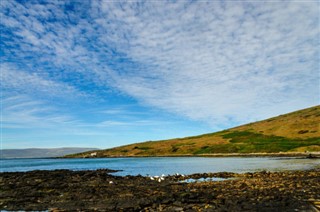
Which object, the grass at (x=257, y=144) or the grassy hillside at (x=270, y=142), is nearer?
the grass at (x=257, y=144)

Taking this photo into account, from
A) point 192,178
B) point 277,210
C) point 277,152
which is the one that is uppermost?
point 277,152

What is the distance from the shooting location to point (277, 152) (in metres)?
135

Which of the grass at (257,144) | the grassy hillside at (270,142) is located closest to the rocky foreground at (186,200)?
the grassy hillside at (270,142)

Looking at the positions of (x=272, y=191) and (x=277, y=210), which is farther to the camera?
(x=272, y=191)

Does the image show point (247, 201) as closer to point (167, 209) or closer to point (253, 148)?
point (167, 209)

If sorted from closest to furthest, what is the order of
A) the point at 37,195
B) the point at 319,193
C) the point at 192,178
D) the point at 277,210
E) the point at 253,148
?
the point at 277,210 < the point at 319,193 < the point at 37,195 < the point at 192,178 < the point at 253,148

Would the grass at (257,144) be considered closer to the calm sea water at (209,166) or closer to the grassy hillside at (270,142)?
the grassy hillside at (270,142)

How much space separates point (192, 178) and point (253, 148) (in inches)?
4268

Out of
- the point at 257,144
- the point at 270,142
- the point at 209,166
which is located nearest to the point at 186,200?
the point at 209,166

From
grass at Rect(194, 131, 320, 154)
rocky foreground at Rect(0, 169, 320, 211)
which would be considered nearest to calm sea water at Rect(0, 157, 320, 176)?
rocky foreground at Rect(0, 169, 320, 211)

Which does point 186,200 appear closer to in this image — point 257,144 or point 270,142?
point 257,144

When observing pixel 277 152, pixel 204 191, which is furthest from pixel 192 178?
pixel 277 152

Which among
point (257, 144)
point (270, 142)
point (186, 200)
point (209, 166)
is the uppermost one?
point (270, 142)

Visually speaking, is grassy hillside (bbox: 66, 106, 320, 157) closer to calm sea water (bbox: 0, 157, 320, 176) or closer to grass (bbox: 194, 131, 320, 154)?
grass (bbox: 194, 131, 320, 154)
